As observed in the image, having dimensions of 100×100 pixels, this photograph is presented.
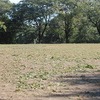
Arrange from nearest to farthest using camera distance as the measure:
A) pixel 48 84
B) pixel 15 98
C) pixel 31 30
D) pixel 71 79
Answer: pixel 15 98, pixel 48 84, pixel 71 79, pixel 31 30

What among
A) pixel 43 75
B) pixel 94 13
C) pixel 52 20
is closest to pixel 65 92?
pixel 43 75

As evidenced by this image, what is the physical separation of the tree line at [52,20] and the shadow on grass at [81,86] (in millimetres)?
55157

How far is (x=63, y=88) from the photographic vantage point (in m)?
8.34

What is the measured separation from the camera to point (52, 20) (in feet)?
221

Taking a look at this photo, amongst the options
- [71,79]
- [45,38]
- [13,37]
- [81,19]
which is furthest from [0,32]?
[71,79]

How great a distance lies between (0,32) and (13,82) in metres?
57.2

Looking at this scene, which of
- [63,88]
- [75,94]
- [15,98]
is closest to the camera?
[15,98]

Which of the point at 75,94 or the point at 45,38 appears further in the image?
the point at 45,38

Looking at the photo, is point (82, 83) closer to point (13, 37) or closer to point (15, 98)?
point (15, 98)

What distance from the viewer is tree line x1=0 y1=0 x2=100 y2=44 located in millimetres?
65938

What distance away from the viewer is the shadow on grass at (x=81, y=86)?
7.44 metres

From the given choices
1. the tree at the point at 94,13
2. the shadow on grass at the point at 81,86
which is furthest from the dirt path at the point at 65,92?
the tree at the point at 94,13

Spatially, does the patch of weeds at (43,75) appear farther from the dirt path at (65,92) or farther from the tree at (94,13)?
the tree at (94,13)

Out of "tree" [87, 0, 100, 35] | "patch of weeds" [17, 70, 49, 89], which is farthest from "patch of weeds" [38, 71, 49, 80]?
"tree" [87, 0, 100, 35]
